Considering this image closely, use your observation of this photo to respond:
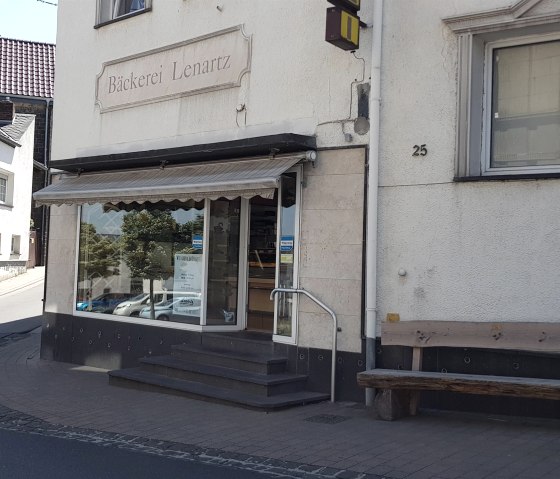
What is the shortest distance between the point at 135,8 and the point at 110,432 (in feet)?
25.9

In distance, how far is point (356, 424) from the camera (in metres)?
8.13

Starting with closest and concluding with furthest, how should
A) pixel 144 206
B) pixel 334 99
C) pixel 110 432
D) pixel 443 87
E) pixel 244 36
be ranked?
pixel 110 432, pixel 443 87, pixel 334 99, pixel 244 36, pixel 144 206

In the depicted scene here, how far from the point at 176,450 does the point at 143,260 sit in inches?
224

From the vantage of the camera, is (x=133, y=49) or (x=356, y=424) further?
(x=133, y=49)

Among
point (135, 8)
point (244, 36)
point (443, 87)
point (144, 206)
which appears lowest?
point (144, 206)

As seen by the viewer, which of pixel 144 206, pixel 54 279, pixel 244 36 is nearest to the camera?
pixel 244 36

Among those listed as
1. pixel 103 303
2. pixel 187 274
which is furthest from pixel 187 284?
pixel 103 303

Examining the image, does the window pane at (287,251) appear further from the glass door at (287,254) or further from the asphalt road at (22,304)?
the asphalt road at (22,304)

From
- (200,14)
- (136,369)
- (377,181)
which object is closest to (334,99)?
(377,181)

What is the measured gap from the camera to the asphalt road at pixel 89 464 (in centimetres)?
629

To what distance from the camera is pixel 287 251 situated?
1016 cm

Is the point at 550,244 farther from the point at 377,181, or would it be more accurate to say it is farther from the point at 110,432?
the point at 110,432

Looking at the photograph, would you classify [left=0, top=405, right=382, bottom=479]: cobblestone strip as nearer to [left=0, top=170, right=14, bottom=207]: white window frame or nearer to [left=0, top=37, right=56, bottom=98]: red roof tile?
[left=0, top=170, right=14, bottom=207]: white window frame

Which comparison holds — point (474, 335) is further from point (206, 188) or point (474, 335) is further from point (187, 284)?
point (187, 284)
